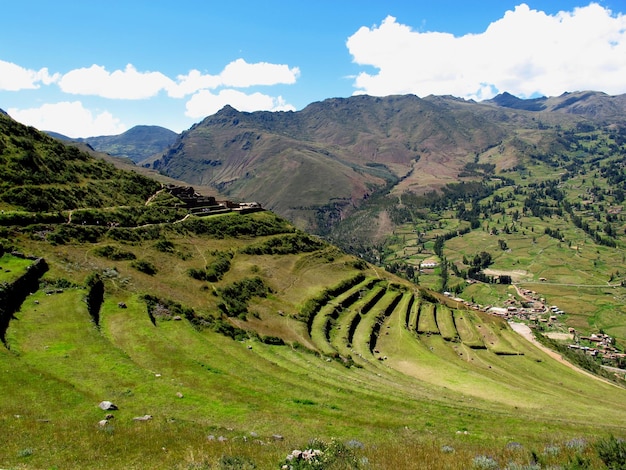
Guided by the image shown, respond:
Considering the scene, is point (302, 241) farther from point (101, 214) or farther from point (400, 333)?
point (101, 214)

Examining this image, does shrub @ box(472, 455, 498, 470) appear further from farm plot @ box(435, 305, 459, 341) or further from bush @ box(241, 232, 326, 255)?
bush @ box(241, 232, 326, 255)

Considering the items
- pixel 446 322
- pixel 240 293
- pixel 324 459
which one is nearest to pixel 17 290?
pixel 240 293

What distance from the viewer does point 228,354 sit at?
142 ft

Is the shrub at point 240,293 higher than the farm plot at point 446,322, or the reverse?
the shrub at point 240,293

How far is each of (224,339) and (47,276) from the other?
23.2 meters

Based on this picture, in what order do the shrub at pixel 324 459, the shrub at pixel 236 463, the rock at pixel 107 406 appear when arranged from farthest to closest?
the rock at pixel 107 406 < the shrub at pixel 236 463 < the shrub at pixel 324 459

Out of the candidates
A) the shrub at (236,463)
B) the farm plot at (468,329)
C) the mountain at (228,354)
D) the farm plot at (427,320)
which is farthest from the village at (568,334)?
the shrub at (236,463)

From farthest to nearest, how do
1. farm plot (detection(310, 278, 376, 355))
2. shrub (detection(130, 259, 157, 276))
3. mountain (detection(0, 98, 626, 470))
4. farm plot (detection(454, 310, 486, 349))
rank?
farm plot (detection(454, 310, 486, 349)) < shrub (detection(130, 259, 157, 276)) < farm plot (detection(310, 278, 376, 355)) < mountain (detection(0, 98, 626, 470))

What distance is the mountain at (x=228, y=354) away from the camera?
737 inches

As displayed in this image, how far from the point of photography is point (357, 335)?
7838 cm

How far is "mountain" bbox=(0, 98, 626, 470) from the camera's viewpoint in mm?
18719

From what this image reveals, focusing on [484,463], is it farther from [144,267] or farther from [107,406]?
[144,267]

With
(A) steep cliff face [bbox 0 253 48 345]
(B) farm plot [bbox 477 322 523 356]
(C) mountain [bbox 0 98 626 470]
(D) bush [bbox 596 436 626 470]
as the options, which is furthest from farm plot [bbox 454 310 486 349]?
(A) steep cliff face [bbox 0 253 48 345]

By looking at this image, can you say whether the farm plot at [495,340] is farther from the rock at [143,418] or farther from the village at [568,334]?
the rock at [143,418]
